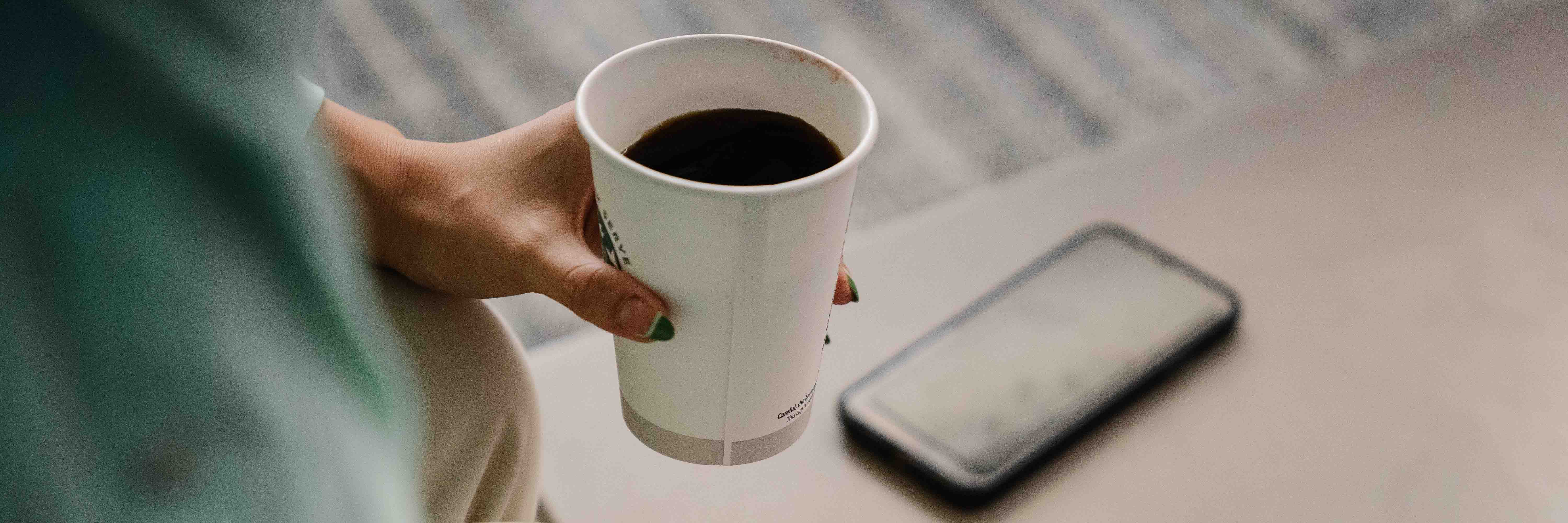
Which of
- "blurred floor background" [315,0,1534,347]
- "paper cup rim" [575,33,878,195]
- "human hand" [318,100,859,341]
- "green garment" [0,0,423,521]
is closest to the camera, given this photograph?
"green garment" [0,0,423,521]

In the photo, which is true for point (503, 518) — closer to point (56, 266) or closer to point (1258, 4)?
point (56, 266)

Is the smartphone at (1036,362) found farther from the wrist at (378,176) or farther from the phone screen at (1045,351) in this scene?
the wrist at (378,176)

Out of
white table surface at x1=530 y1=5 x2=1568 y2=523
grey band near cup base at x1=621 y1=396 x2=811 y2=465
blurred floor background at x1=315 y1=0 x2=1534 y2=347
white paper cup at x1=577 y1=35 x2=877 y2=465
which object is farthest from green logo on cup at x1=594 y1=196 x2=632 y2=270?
blurred floor background at x1=315 y1=0 x2=1534 y2=347

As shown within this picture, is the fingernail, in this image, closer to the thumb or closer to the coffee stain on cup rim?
the thumb

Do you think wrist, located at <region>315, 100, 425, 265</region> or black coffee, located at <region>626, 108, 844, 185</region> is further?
wrist, located at <region>315, 100, 425, 265</region>

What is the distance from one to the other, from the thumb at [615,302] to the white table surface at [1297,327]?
9.5 inches

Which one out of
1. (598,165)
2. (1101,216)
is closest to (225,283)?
(598,165)

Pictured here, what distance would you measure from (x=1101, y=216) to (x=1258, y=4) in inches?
42.5

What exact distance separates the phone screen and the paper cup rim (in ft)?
1.00

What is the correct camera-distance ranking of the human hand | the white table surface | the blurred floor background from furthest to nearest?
the blurred floor background < the white table surface < the human hand

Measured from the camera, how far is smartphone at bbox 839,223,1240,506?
2.29 feet

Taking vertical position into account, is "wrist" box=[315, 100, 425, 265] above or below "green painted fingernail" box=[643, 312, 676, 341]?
below

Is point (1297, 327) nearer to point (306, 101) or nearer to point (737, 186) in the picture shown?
point (737, 186)

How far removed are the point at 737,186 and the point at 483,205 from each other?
17cm
